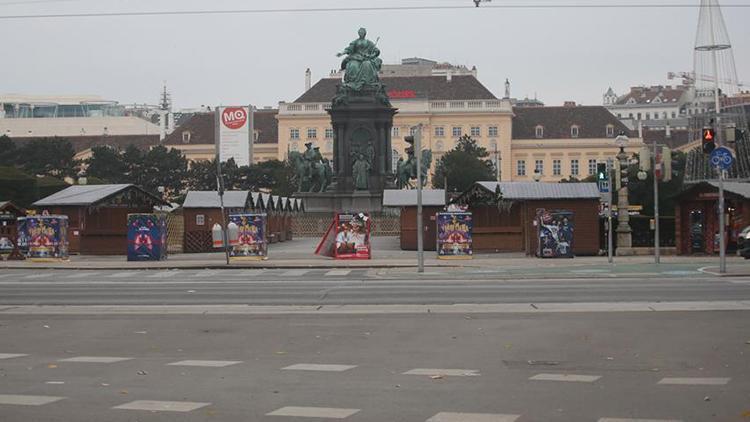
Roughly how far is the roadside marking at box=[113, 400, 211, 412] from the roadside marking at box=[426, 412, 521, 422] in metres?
2.27

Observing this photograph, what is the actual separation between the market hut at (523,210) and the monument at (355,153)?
27.6 metres

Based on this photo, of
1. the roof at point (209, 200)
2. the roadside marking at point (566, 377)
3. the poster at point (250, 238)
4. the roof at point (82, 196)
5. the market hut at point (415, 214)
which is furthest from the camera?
the roof at point (209, 200)

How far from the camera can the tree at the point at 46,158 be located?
330ft

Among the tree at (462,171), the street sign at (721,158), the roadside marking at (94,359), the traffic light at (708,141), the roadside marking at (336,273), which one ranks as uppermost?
the tree at (462,171)

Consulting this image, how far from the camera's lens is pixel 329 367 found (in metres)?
12.9

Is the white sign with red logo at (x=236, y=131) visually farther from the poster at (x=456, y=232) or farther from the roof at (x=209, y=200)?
the poster at (x=456, y=232)

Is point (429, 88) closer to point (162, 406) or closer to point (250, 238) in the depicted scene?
point (250, 238)

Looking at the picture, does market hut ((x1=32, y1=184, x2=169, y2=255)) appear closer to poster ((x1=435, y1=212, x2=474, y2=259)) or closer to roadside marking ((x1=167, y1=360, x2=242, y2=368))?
poster ((x1=435, y1=212, x2=474, y2=259))

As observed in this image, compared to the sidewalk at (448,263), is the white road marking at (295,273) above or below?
below

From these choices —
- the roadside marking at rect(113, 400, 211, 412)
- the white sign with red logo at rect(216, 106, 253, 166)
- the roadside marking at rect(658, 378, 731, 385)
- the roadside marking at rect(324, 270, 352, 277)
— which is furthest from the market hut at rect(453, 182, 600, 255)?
the white sign with red logo at rect(216, 106, 253, 166)

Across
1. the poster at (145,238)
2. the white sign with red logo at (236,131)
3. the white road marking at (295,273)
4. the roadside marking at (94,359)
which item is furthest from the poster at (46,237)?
the white sign with red logo at (236,131)

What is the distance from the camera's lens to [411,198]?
165 feet

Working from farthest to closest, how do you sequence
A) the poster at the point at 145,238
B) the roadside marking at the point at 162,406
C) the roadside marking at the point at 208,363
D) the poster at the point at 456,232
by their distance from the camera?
the poster at the point at 145,238 < the poster at the point at 456,232 < the roadside marking at the point at 208,363 < the roadside marking at the point at 162,406

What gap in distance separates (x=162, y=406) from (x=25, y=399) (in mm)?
1497
